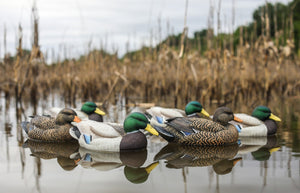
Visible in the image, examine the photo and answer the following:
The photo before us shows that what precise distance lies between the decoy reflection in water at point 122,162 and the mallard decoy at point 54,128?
2.03 feet

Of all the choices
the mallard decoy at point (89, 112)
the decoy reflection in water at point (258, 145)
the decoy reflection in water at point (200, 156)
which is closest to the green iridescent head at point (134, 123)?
the decoy reflection in water at point (200, 156)

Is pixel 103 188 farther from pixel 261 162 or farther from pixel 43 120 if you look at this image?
pixel 43 120

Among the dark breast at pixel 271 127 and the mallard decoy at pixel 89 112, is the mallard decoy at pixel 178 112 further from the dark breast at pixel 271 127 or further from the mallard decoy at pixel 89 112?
the dark breast at pixel 271 127

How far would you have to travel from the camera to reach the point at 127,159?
5426 millimetres

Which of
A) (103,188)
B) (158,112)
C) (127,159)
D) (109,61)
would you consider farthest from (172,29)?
(103,188)

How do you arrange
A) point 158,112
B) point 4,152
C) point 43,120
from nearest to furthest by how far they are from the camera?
1. point 4,152
2. point 43,120
3. point 158,112

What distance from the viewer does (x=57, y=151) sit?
19.7 ft

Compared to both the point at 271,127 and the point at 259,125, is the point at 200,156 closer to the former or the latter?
the point at 259,125

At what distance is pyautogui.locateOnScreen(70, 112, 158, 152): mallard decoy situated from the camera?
5801 mm

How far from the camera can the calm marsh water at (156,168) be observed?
416cm

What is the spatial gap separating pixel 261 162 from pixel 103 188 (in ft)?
7.37

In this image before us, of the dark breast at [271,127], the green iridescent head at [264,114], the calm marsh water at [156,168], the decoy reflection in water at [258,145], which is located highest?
the green iridescent head at [264,114]

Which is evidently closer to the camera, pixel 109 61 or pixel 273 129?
pixel 273 129

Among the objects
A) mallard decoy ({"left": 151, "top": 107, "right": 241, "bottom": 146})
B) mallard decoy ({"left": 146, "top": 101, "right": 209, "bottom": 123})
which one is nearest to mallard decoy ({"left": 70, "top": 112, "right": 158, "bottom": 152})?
mallard decoy ({"left": 151, "top": 107, "right": 241, "bottom": 146})
